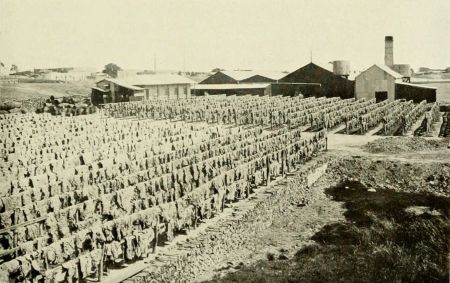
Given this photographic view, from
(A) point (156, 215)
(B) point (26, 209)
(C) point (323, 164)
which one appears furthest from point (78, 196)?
(C) point (323, 164)

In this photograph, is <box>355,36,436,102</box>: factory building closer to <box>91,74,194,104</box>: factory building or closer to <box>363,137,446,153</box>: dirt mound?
<box>91,74,194,104</box>: factory building

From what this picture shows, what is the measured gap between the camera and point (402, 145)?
25.7m

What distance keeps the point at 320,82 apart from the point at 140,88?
69.8ft

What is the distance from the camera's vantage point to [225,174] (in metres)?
16.8

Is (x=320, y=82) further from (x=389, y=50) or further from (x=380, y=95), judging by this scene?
(x=389, y=50)

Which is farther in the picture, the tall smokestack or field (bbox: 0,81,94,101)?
the tall smokestack

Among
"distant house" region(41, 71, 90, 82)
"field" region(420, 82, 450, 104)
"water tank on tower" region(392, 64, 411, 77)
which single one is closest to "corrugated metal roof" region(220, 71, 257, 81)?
"water tank on tower" region(392, 64, 411, 77)

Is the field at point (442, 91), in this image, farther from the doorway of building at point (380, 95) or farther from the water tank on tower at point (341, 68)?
the water tank on tower at point (341, 68)

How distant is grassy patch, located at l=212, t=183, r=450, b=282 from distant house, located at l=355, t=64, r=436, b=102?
34235 millimetres

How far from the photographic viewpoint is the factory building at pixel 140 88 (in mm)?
53469

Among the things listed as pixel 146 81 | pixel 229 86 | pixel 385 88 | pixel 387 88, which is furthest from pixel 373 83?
pixel 146 81

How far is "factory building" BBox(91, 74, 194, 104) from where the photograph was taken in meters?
53.5

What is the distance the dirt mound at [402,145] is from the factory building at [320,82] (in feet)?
90.1

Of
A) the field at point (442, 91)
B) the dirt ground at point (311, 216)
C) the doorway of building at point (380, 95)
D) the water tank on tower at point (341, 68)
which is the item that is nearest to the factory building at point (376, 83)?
the doorway of building at point (380, 95)
